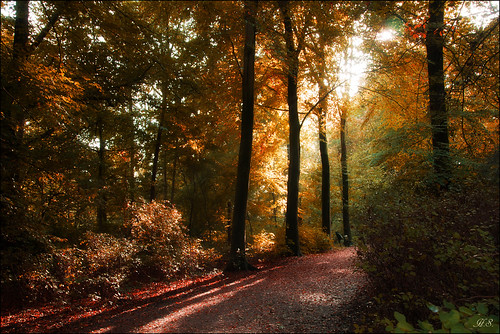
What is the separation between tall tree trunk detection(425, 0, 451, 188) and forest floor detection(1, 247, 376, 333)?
3.29 metres

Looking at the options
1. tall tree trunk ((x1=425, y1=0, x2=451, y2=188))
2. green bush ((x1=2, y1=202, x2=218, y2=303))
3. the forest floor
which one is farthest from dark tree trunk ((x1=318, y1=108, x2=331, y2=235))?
green bush ((x1=2, y1=202, x2=218, y2=303))

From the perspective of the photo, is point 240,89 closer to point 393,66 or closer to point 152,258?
point 393,66

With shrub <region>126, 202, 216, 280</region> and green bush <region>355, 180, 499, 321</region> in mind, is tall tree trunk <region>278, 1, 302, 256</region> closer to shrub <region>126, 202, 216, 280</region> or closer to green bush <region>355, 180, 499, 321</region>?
shrub <region>126, 202, 216, 280</region>

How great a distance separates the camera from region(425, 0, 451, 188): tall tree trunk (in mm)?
6730

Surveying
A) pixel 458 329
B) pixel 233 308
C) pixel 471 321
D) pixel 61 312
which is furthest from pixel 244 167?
pixel 458 329

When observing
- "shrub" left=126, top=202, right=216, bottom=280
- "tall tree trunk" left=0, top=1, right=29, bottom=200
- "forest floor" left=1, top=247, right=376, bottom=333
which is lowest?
"forest floor" left=1, top=247, right=376, bottom=333

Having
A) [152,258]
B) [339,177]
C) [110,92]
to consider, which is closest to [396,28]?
[110,92]

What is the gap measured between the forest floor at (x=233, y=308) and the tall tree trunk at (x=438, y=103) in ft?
10.8

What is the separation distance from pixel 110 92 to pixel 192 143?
4271 mm

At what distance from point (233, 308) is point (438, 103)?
22.1 feet

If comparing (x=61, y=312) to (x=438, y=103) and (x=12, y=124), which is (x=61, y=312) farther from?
(x=438, y=103)

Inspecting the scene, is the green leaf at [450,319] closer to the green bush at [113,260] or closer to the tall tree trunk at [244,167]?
the green bush at [113,260]

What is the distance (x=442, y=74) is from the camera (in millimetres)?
7434

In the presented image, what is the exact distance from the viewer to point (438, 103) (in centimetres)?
733
